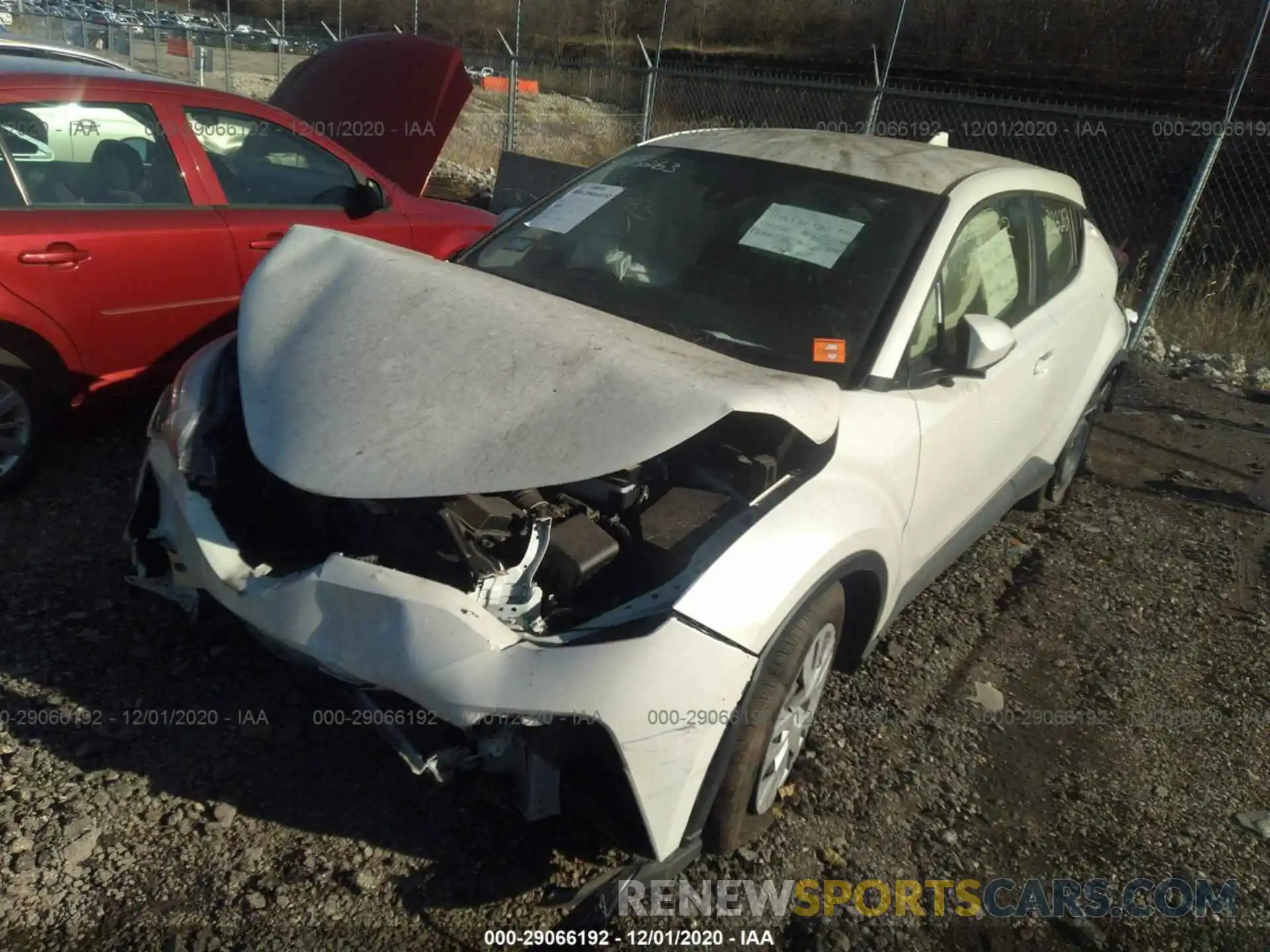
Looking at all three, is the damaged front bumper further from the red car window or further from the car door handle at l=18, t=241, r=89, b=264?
the red car window

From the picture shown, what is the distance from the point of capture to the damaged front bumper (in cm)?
193

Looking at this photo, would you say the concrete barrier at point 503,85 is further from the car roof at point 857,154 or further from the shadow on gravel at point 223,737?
the shadow on gravel at point 223,737

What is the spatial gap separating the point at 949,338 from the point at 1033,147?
13.4 meters

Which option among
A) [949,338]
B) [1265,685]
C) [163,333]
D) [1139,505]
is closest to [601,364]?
[949,338]

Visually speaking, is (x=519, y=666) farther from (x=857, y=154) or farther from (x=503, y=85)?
(x=503, y=85)

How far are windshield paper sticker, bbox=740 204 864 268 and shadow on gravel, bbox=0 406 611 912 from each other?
188 centimetres

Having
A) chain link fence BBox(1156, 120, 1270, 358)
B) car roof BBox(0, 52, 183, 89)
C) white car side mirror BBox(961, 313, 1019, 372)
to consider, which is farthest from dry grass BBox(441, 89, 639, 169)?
white car side mirror BBox(961, 313, 1019, 372)

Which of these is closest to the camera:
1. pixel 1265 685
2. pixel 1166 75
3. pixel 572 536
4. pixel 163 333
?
pixel 572 536

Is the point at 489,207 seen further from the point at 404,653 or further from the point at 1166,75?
the point at 1166,75

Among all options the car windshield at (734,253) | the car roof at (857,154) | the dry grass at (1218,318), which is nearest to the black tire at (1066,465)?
the car roof at (857,154)

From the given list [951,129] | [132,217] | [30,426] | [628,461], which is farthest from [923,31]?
[628,461]

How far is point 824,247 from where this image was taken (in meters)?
3.08

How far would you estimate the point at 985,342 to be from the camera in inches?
111

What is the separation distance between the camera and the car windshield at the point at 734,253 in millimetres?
2922
